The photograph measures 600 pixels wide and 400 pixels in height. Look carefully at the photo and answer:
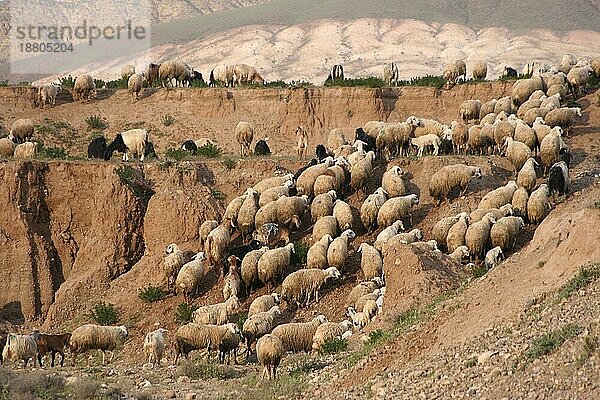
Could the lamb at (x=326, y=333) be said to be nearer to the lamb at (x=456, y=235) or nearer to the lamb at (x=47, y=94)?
the lamb at (x=456, y=235)

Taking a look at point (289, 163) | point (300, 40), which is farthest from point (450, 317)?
point (300, 40)

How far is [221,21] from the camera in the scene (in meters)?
116

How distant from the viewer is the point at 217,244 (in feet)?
78.3

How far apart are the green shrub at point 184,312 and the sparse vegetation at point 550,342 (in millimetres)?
11976

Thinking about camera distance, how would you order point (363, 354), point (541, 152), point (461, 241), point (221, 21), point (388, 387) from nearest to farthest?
point (388, 387), point (363, 354), point (461, 241), point (541, 152), point (221, 21)

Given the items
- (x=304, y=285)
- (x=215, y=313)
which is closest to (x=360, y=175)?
(x=304, y=285)

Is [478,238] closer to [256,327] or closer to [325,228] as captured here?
[325,228]

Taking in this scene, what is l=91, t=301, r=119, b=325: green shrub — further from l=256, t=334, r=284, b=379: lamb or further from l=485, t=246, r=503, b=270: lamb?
l=485, t=246, r=503, b=270: lamb

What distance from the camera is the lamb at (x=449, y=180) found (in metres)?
23.7

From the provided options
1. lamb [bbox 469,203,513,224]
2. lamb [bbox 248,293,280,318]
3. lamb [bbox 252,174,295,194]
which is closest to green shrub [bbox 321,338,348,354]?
lamb [bbox 248,293,280,318]

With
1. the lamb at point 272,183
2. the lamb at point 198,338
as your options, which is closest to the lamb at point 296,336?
the lamb at point 198,338

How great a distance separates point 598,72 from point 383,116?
24.4ft

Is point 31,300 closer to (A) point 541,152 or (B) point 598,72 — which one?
(A) point 541,152

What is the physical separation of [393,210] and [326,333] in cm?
577
